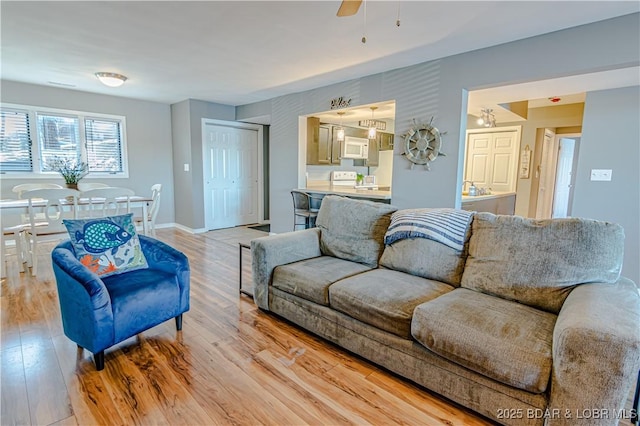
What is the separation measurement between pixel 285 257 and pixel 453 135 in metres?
2.19

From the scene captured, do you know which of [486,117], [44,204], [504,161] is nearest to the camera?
[44,204]

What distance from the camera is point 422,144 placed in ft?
11.8

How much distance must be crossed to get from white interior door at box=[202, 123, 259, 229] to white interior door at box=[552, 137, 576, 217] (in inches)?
244

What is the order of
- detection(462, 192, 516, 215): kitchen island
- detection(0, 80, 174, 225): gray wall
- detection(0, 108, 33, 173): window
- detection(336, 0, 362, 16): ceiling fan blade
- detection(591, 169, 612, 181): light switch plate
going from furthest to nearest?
detection(0, 80, 174, 225): gray wall
detection(0, 108, 33, 173): window
detection(462, 192, 516, 215): kitchen island
detection(591, 169, 612, 181): light switch plate
detection(336, 0, 362, 16): ceiling fan blade

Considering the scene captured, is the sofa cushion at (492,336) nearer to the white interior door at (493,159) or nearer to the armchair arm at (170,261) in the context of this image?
the armchair arm at (170,261)

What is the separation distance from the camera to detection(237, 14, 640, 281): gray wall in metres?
2.50

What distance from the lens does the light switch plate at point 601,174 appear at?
3.72m

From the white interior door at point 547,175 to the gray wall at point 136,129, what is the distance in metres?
7.17

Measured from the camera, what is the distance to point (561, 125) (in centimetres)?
A: 559

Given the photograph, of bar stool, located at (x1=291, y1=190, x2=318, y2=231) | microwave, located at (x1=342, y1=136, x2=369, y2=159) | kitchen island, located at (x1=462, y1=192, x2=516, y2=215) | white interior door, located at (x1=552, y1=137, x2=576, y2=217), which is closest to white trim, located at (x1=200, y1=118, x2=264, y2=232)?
microwave, located at (x1=342, y1=136, x2=369, y2=159)

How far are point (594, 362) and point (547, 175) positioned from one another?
6277 millimetres

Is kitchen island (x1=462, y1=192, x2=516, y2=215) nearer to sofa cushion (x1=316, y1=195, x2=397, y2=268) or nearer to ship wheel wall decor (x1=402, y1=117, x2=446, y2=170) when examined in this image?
ship wheel wall decor (x1=402, y1=117, x2=446, y2=170)

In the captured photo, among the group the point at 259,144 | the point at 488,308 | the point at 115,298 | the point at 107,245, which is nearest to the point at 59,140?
the point at 259,144

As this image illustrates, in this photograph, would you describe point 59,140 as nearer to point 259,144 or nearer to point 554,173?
point 259,144
